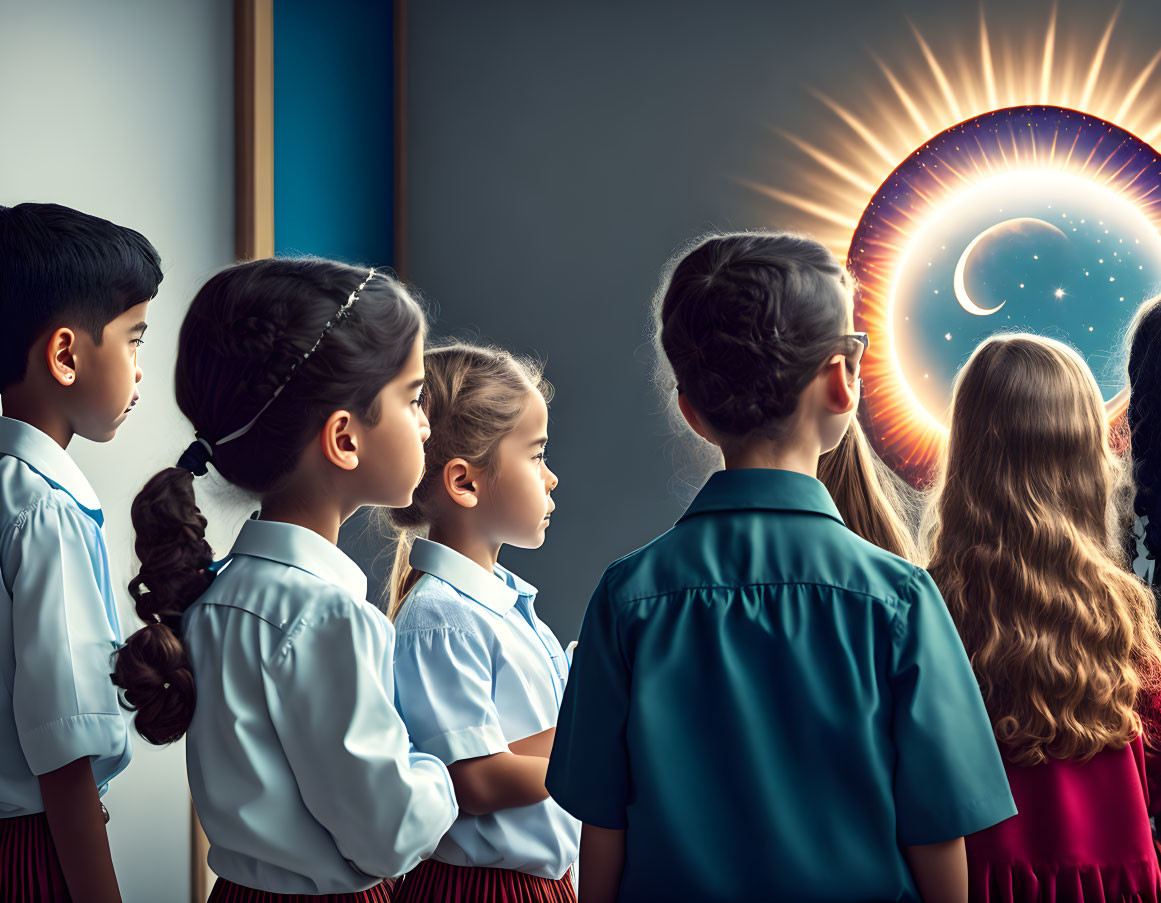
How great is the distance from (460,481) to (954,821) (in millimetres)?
683

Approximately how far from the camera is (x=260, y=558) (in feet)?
2.95

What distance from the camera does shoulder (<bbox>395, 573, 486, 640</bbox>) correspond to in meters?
1.09

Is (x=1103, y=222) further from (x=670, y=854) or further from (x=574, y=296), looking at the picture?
(x=670, y=854)

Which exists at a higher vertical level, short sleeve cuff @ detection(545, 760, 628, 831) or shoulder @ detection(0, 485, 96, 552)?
shoulder @ detection(0, 485, 96, 552)

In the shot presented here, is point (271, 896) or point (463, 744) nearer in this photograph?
point (271, 896)

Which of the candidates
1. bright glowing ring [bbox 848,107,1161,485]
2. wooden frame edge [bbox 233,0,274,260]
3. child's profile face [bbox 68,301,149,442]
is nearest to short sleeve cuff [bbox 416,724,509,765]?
child's profile face [bbox 68,301,149,442]

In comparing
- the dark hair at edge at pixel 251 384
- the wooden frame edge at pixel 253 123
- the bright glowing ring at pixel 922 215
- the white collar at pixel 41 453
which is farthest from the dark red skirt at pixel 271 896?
the bright glowing ring at pixel 922 215

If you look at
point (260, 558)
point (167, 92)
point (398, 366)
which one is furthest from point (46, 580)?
point (167, 92)

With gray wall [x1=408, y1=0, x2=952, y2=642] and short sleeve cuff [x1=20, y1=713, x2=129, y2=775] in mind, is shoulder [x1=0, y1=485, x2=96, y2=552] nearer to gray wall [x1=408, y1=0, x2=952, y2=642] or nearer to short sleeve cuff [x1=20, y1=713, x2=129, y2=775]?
short sleeve cuff [x1=20, y1=713, x2=129, y2=775]

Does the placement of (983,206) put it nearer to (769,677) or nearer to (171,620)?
(769,677)

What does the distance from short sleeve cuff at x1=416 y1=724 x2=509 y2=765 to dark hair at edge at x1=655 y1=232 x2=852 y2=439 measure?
0.42 meters

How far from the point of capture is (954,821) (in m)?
0.71

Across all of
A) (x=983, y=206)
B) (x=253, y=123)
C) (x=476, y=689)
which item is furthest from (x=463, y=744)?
(x=983, y=206)

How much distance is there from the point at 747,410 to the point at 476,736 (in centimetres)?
46
